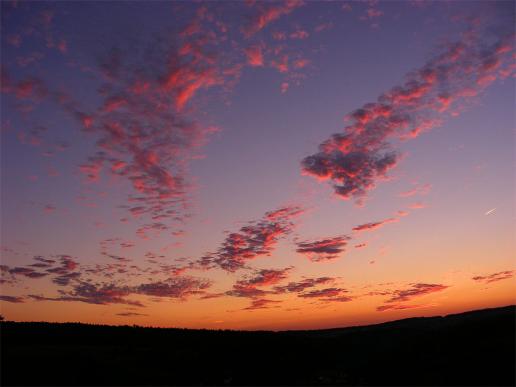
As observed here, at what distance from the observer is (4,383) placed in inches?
765

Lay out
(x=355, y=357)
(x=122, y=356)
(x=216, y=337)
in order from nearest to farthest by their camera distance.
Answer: (x=122, y=356) → (x=355, y=357) → (x=216, y=337)

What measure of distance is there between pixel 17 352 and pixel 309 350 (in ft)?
74.1

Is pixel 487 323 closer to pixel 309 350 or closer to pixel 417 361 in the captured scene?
pixel 417 361

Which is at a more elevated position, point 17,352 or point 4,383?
point 17,352

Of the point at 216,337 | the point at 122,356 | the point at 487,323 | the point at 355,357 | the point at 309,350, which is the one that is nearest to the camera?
the point at 122,356

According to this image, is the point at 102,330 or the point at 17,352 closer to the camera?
the point at 17,352

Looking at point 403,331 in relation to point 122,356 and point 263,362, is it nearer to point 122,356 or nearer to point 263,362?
point 263,362

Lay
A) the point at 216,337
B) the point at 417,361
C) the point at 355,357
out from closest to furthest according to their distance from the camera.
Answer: the point at 417,361, the point at 355,357, the point at 216,337

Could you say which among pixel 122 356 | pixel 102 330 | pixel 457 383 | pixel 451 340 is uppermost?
pixel 102 330

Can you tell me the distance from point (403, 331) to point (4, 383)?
109ft

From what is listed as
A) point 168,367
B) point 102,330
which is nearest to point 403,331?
point 168,367

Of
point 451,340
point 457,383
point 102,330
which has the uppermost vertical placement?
point 102,330

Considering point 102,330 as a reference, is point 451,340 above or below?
below

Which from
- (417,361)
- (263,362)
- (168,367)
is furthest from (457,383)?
(168,367)
